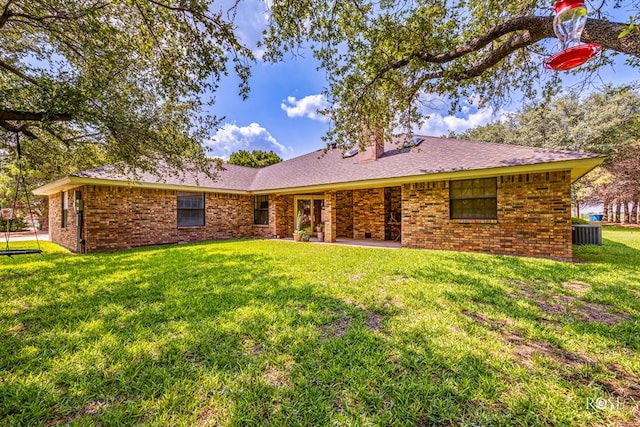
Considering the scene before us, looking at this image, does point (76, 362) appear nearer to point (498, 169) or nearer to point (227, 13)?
point (227, 13)

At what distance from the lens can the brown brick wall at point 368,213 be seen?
41.1 feet

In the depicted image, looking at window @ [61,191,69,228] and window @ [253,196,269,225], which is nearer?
window @ [61,191,69,228]

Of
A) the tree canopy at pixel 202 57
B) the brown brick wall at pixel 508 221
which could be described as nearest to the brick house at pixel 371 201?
the brown brick wall at pixel 508 221

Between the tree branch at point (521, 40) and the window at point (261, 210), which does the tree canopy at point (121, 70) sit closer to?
the tree branch at point (521, 40)

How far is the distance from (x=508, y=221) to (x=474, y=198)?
116 centimetres

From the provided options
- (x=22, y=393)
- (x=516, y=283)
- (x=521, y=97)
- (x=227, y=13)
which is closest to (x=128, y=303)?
(x=22, y=393)

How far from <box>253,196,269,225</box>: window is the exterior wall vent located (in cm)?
1276

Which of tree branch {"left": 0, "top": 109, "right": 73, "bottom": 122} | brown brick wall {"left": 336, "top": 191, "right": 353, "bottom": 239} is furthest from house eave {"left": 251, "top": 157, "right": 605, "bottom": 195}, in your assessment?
tree branch {"left": 0, "top": 109, "right": 73, "bottom": 122}

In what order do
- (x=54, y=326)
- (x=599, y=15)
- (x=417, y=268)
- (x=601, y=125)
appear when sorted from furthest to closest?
(x=601, y=125) → (x=417, y=268) → (x=599, y=15) → (x=54, y=326)

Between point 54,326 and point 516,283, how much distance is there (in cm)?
736

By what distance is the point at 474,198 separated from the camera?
845 centimetres

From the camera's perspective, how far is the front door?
13.6 m

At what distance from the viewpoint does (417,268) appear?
620cm

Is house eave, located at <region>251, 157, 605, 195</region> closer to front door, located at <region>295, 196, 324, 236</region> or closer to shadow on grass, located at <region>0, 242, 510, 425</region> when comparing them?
front door, located at <region>295, 196, 324, 236</region>
